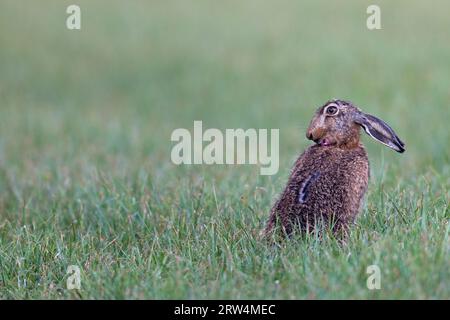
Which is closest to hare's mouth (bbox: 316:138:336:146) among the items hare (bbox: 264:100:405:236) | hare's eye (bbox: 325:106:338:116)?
hare (bbox: 264:100:405:236)

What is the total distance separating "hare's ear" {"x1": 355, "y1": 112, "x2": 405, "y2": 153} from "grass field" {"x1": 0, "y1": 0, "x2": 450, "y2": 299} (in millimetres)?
464

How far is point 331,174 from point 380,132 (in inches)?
19.2

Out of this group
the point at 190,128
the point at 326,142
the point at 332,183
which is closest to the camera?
the point at 332,183

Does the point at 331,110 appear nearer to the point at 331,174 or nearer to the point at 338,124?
the point at 338,124

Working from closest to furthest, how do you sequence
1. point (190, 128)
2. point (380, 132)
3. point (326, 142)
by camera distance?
point (380, 132), point (326, 142), point (190, 128)

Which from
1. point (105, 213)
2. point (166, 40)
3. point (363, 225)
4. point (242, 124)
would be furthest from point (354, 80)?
point (363, 225)

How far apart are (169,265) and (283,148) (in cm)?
754

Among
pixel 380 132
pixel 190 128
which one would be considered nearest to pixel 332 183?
pixel 380 132

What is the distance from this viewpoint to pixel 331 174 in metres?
6.04

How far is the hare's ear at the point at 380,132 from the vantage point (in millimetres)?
6191

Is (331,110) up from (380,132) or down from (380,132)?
up

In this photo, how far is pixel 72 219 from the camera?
773 centimetres

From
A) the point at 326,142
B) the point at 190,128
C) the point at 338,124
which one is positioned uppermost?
the point at 338,124

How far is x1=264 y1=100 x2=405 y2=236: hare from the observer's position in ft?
19.5
